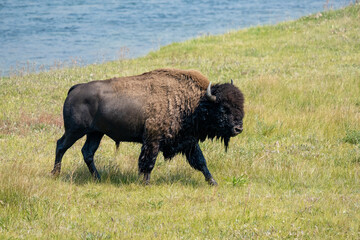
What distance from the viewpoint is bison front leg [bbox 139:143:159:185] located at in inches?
276

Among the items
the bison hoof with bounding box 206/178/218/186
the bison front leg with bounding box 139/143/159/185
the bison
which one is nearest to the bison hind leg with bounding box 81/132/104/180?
the bison

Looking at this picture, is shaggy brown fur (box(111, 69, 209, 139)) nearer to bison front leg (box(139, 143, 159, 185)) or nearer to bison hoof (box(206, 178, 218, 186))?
bison front leg (box(139, 143, 159, 185))

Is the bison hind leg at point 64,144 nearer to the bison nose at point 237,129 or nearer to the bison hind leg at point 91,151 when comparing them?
the bison hind leg at point 91,151

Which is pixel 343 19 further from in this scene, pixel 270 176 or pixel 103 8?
pixel 103 8

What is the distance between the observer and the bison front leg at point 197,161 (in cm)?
715

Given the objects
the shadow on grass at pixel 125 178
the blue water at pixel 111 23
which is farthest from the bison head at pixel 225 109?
the blue water at pixel 111 23

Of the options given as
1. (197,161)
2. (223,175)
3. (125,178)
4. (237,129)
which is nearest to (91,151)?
(125,178)

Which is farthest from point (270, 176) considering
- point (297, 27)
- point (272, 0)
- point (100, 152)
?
point (272, 0)

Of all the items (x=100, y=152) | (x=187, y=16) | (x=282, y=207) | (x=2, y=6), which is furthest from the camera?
(x=2, y=6)

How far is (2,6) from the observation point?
115ft

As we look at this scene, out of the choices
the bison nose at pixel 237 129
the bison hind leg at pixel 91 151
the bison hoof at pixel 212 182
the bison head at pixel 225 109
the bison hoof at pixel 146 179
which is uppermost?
the bison head at pixel 225 109

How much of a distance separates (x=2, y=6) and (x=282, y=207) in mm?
33551

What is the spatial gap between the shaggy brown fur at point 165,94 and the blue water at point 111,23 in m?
12.6

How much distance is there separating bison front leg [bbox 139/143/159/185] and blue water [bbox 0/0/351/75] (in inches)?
516
